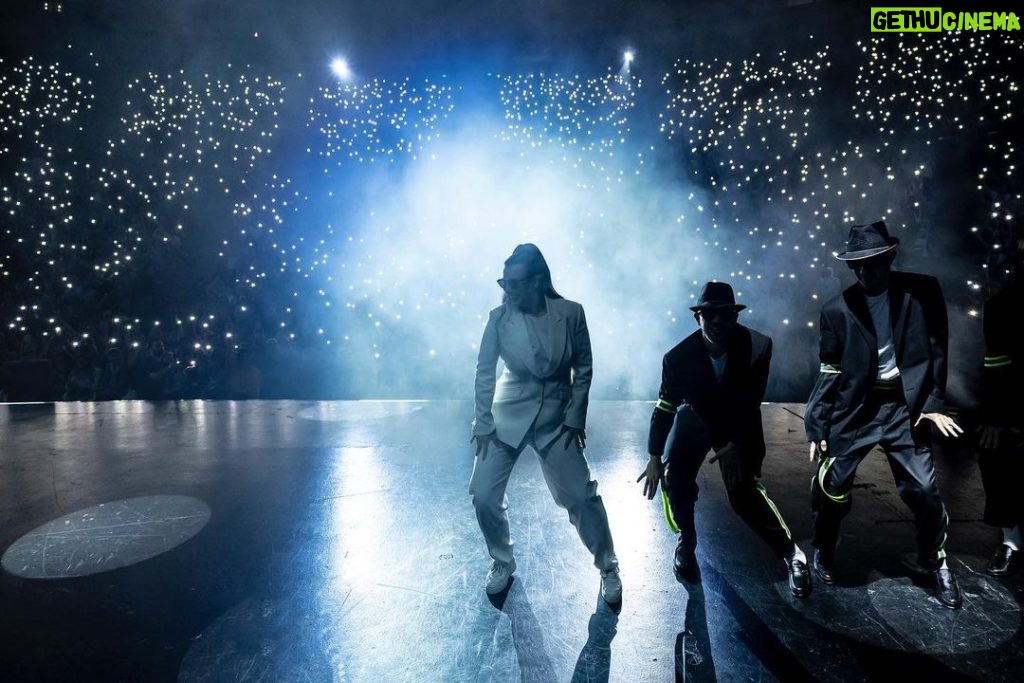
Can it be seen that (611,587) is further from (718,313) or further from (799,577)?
(718,313)

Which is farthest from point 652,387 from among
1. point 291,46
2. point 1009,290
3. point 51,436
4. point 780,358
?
point 291,46

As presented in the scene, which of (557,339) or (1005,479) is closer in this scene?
(557,339)

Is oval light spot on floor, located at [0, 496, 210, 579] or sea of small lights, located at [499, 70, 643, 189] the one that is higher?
sea of small lights, located at [499, 70, 643, 189]

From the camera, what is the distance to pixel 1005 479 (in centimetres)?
262

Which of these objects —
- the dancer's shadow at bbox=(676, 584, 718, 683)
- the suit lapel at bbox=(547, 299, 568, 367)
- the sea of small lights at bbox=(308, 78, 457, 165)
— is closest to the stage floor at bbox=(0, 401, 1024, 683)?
the dancer's shadow at bbox=(676, 584, 718, 683)

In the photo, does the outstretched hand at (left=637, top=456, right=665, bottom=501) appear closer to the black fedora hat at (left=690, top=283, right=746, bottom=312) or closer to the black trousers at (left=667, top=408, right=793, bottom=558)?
the black trousers at (left=667, top=408, right=793, bottom=558)

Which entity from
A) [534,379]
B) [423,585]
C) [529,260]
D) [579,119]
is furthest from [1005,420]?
[579,119]

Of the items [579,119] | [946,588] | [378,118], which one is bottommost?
[946,588]

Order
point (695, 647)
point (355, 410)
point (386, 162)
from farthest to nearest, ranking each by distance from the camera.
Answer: point (386, 162) → point (355, 410) → point (695, 647)

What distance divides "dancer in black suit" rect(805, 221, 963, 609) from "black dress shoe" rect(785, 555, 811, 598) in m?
0.32

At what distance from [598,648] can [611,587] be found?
36 cm

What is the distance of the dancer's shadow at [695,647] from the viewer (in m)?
1.93

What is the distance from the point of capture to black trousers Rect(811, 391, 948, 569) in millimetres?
2281

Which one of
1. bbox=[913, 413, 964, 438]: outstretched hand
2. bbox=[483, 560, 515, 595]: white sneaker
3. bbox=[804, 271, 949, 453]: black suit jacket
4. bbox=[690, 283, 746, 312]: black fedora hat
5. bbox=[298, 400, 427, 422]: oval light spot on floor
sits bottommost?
bbox=[483, 560, 515, 595]: white sneaker
